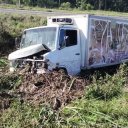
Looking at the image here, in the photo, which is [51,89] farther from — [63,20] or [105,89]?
[63,20]

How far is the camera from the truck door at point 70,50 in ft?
52.5

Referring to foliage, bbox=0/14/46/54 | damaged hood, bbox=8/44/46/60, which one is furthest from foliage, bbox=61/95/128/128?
foliage, bbox=0/14/46/54

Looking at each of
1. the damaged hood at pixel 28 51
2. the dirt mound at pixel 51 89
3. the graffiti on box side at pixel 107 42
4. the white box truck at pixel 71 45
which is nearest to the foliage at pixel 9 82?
the dirt mound at pixel 51 89

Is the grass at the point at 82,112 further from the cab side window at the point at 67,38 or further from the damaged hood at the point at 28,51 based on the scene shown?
the cab side window at the point at 67,38

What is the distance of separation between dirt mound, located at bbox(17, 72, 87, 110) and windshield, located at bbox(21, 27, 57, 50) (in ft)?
5.50

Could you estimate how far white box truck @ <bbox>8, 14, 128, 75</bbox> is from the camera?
1562 centimetres

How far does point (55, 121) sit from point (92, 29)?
7.87 metres

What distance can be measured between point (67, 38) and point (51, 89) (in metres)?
3.24

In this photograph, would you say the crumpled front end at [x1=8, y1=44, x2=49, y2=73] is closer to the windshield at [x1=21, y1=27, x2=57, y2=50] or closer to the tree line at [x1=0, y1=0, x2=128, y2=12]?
the windshield at [x1=21, y1=27, x2=57, y2=50]

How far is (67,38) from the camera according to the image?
53.0 feet

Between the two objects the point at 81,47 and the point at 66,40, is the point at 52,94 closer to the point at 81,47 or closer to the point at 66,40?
the point at 66,40

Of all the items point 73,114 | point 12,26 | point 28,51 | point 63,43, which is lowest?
point 73,114

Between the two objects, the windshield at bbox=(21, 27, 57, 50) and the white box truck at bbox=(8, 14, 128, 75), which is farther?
the windshield at bbox=(21, 27, 57, 50)

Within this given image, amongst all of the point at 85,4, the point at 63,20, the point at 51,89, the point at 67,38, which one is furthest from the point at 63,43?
the point at 85,4
